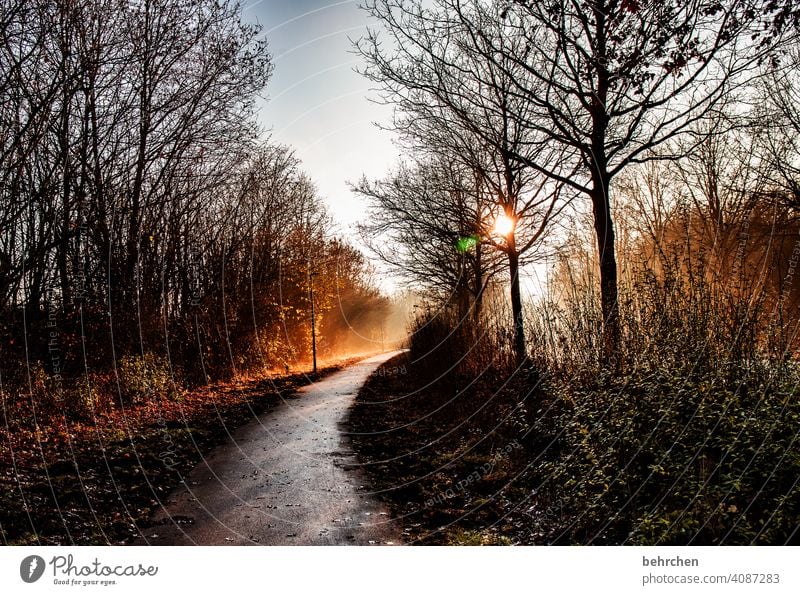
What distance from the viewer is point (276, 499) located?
6.04m

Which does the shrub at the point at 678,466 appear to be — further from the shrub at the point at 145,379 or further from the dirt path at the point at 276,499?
the shrub at the point at 145,379

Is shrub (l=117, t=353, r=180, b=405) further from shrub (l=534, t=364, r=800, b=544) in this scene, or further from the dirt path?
shrub (l=534, t=364, r=800, b=544)

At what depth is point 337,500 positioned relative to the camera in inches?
240

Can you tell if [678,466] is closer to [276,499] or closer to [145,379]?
[276,499]

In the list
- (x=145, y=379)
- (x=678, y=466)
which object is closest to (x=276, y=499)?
(x=678, y=466)

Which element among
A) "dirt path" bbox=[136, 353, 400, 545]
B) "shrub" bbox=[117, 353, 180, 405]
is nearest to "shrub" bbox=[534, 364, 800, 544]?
"dirt path" bbox=[136, 353, 400, 545]

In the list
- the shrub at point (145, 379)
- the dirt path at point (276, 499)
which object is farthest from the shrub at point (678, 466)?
the shrub at point (145, 379)

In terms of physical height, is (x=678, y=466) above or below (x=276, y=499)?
above

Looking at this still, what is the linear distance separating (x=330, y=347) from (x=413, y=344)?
9161mm

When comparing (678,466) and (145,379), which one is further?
A: (145,379)

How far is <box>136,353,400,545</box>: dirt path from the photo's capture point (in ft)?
16.6

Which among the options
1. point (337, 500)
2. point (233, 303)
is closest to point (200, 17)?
point (233, 303)

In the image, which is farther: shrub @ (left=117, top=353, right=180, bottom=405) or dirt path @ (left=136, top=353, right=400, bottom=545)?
shrub @ (left=117, top=353, right=180, bottom=405)

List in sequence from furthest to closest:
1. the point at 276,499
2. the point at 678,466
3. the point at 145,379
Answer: the point at 145,379, the point at 276,499, the point at 678,466
